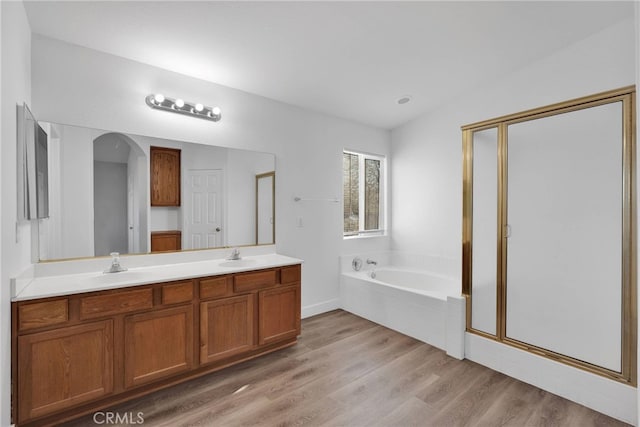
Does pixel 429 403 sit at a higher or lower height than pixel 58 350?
lower

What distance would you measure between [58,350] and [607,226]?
3.59 m

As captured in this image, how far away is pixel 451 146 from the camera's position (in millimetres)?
3762

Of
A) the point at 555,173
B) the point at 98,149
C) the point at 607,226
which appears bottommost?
the point at 607,226

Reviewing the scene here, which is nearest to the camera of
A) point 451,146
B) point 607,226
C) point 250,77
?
point 607,226

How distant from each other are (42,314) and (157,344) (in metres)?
0.68

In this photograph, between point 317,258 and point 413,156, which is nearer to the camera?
point 317,258

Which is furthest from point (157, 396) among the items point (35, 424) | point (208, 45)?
point (208, 45)

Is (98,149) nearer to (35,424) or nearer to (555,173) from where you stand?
(35,424)

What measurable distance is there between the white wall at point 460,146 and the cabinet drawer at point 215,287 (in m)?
2.20

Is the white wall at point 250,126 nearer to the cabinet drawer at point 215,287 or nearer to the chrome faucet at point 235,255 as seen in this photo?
the chrome faucet at point 235,255

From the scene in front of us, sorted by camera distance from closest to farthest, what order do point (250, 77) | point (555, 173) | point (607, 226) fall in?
1. point (607, 226)
2. point (555, 173)
3. point (250, 77)

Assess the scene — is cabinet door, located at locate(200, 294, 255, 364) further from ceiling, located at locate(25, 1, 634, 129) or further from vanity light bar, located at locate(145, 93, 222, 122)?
ceiling, located at locate(25, 1, 634, 129)

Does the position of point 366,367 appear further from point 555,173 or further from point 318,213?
point 555,173

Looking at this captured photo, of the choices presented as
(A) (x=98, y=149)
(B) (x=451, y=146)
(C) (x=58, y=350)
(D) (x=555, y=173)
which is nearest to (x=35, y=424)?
(C) (x=58, y=350)
